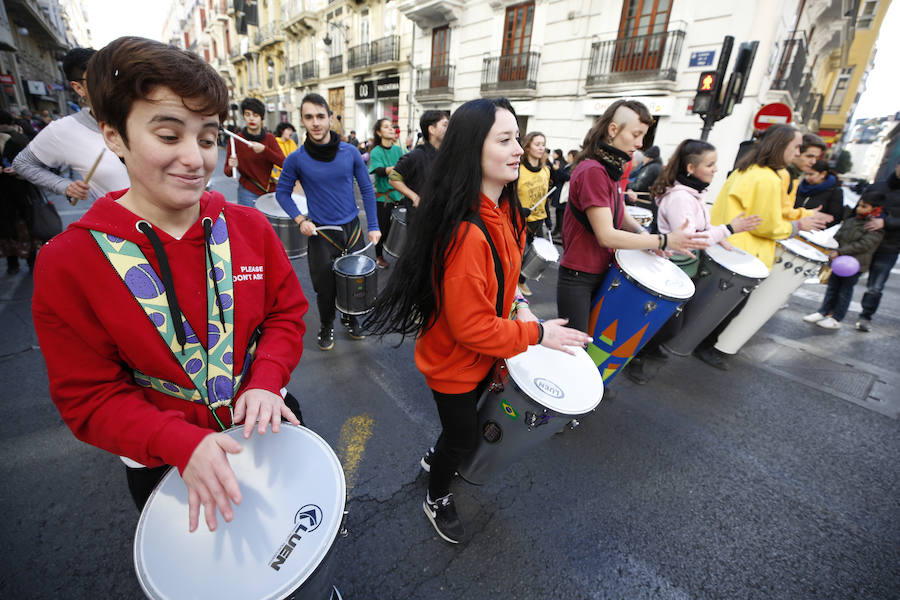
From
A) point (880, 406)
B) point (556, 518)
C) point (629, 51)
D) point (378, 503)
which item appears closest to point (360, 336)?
point (378, 503)

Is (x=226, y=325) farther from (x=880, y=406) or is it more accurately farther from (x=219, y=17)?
(x=219, y=17)

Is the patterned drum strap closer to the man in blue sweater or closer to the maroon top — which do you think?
the maroon top

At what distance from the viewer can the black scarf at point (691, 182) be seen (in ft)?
9.61

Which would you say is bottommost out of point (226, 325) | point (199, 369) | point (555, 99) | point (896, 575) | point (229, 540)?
point (896, 575)

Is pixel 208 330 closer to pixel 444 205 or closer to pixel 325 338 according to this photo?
pixel 444 205

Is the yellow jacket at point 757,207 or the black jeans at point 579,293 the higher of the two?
the yellow jacket at point 757,207

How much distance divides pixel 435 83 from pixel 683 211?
1759 cm

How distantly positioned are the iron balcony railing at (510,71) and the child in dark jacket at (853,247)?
1151 cm

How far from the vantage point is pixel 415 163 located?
4.70 metres

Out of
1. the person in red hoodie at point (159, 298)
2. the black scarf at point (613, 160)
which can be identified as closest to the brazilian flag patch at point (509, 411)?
the person in red hoodie at point (159, 298)

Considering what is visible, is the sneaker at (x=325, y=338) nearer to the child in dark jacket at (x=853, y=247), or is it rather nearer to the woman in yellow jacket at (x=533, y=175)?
the woman in yellow jacket at (x=533, y=175)

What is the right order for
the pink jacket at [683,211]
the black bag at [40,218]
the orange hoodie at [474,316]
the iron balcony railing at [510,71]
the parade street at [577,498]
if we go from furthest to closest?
the iron balcony railing at [510,71] → the black bag at [40,218] → the pink jacket at [683,211] → the parade street at [577,498] → the orange hoodie at [474,316]

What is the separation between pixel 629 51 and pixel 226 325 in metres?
14.1

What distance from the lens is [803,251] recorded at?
3.55 meters
